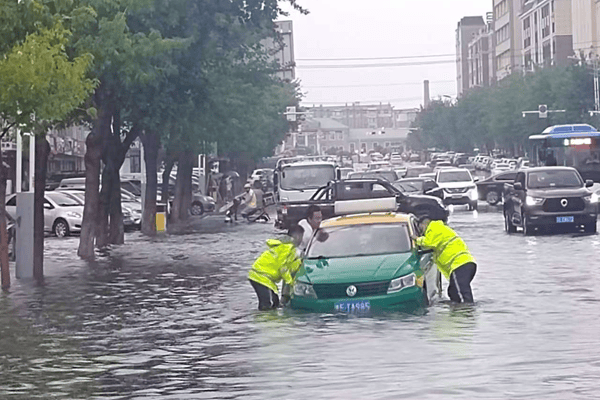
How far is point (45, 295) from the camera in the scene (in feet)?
79.5

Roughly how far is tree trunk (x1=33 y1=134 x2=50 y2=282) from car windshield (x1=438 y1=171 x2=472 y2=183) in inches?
1305

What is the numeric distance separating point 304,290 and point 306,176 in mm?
27582

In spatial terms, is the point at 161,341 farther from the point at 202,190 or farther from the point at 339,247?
the point at 202,190

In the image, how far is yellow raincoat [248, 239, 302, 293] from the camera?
19.4m

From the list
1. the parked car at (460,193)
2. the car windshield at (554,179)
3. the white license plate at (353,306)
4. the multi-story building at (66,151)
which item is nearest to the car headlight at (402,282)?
the white license plate at (353,306)

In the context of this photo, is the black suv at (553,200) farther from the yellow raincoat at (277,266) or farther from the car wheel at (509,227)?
the yellow raincoat at (277,266)

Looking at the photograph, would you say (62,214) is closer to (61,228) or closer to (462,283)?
(61,228)

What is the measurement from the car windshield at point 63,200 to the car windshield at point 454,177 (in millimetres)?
18492

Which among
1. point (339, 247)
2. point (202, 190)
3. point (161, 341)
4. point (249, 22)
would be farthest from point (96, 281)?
point (202, 190)

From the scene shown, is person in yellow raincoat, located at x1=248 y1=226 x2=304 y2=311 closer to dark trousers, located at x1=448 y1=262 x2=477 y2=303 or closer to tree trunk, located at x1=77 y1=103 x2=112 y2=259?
dark trousers, located at x1=448 y1=262 x2=477 y2=303

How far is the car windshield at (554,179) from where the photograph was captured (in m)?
36.6

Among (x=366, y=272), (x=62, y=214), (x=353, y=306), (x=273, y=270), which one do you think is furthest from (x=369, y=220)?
(x=62, y=214)

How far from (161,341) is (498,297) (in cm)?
606

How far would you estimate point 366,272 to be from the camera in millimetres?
17703
